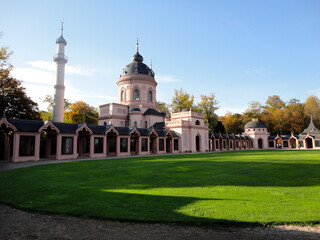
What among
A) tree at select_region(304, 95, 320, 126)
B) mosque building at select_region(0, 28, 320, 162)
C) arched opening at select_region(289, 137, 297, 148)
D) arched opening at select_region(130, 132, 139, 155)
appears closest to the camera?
mosque building at select_region(0, 28, 320, 162)

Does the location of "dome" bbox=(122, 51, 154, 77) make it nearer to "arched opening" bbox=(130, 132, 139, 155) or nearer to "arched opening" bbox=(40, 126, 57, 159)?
"arched opening" bbox=(130, 132, 139, 155)

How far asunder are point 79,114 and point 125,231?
63.0 m

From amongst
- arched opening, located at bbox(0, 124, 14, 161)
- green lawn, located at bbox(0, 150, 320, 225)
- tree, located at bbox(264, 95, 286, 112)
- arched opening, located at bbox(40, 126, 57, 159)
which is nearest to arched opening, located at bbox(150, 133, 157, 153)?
arched opening, located at bbox(40, 126, 57, 159)

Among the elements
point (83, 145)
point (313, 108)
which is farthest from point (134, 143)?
point (313, 108)

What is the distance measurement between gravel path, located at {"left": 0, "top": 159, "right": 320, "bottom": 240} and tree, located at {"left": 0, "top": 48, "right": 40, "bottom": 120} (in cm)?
3570

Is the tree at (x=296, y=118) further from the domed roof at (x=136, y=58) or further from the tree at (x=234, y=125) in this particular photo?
the domed roof at (x=136, y=58)

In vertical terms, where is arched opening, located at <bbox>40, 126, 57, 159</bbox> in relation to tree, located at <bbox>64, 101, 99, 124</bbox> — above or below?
below

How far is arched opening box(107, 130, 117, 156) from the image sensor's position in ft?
118

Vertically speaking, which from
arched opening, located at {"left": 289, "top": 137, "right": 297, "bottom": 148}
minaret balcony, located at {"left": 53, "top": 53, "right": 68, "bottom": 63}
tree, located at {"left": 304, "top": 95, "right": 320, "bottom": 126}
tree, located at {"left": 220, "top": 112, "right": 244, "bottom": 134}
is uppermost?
minaret balcony, located at {"left": 53, "top": 53, "right": 68, "bottom": 63}

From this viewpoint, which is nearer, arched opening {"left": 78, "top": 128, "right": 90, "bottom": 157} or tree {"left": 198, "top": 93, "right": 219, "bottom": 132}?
arched opening {"left": 78, "top": 128, "right": 90, "bottom": 157}

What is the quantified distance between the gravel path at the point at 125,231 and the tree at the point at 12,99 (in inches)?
1406

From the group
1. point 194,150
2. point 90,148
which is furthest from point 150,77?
point 90,148

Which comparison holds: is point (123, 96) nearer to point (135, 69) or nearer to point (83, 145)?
point (135, 69)

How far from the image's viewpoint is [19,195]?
9156 millimetres
